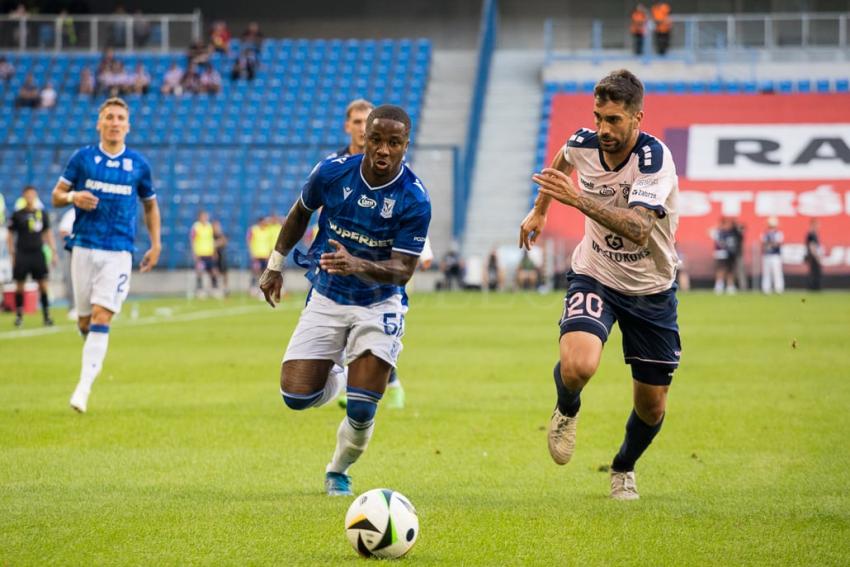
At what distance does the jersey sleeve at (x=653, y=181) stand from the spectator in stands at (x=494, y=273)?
31770mm

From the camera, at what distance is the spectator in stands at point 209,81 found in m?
46.2

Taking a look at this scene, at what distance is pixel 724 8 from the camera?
4853 centimetres

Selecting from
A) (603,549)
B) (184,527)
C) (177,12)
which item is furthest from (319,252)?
(177,12)

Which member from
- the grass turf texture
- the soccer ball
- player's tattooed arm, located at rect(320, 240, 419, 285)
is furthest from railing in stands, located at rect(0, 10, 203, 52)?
the soccer ball

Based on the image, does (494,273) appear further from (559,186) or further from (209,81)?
(559,186)

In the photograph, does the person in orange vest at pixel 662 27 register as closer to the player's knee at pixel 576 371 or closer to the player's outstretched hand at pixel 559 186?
the player's knee at pixel 576 371

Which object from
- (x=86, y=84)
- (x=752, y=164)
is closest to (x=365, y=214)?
(x=752, y=164)

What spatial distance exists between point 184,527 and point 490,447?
4.00 metres

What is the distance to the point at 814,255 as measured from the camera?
38.5 m

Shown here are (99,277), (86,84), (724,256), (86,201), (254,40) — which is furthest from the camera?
(254,40)

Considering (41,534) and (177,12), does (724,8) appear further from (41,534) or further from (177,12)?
(41,534)

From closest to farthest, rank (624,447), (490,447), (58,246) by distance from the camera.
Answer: (624,447) → (490,447) → (58,246)

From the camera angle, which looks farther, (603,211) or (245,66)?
(245,66)

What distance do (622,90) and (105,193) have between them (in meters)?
6.39
